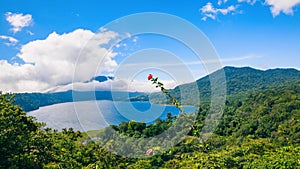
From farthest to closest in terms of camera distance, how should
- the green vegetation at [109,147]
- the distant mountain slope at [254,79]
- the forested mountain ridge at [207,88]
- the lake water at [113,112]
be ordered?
the distant mountain slope at [254,79], the green vegetation at [109,147], the forested mountain ridge at [207,88], the lake water at [113,112]

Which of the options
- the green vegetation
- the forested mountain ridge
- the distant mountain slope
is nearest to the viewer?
the forested mountain ridge

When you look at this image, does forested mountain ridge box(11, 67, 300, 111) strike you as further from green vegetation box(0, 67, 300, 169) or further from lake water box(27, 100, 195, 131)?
green vegetation box(0, 67, 300, 169)

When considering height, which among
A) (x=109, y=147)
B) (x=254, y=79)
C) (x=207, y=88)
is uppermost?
(x=254, y=79)

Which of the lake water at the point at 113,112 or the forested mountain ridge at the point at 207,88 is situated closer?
the lake water at the point at 113,112

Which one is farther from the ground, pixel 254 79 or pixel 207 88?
pixel 254 79

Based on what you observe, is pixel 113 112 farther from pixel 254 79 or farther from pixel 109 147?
pixel 254 79

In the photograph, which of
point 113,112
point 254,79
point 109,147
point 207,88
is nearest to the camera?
point 113,112

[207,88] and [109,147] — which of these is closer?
[207,88]

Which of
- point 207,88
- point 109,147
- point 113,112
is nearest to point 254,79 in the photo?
point 109,147

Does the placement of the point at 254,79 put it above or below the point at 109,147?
above

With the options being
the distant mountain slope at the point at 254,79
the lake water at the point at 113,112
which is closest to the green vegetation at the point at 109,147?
the lake water at the point at 113,112

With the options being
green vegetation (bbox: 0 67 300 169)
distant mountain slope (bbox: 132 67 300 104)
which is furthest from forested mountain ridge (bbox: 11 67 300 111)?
green vegetation (bbox: 0 67 300 169)

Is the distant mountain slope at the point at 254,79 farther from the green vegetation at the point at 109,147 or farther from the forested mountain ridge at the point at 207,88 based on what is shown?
the green vegetation at the point at 109,147

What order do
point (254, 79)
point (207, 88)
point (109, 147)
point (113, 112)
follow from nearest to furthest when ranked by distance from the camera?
point (113, 112) < point (207, 88) < point (109, 147) < point (254, 79)
